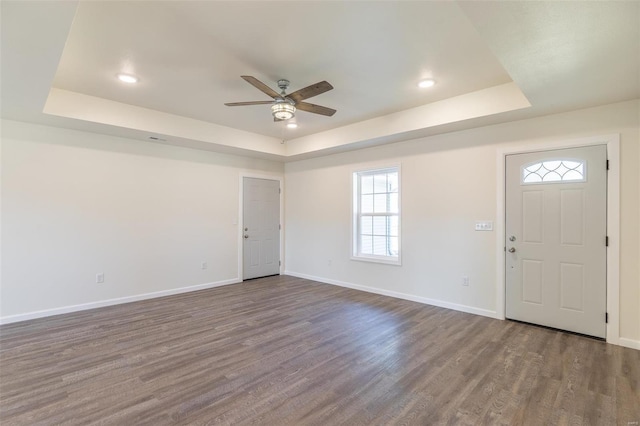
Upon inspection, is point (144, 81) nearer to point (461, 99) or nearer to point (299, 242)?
point (461, 99)

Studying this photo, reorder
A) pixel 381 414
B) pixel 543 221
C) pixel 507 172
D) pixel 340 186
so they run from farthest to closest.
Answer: pixel 340 186
pixel 507 172
pixel 543 221
pixel 381 414

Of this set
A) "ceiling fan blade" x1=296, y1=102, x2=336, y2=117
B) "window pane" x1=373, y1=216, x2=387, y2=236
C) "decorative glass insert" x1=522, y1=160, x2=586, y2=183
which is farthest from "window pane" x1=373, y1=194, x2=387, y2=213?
"ceiling fan blade" x1=296, y1=102, x2=336, y2=117

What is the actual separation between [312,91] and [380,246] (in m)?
3.22

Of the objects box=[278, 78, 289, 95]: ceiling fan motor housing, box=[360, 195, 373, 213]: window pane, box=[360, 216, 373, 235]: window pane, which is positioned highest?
box=[278, 78, 289, 95]: ceiling fan motor housing

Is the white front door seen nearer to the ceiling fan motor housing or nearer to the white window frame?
the white window frame

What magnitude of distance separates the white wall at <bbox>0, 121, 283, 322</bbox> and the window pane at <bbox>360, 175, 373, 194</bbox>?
2.53 meters

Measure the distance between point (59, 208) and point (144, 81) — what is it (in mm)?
2252

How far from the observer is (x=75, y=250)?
4.18 meters

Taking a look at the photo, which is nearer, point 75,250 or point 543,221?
point 543,221

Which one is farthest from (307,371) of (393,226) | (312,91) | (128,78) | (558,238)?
(128,78)

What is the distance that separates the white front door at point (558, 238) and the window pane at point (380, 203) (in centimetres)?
189

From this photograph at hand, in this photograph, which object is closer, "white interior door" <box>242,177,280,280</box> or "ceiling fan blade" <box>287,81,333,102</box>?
"ceiling fan blade" <box>287,81,333,102</box>

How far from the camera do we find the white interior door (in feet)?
20.0

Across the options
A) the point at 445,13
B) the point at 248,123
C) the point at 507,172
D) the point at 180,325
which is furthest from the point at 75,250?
the point at 507,172
